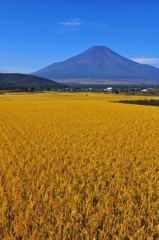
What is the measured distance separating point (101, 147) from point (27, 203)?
458 cm

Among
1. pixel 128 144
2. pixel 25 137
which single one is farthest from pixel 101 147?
pixel 25 137

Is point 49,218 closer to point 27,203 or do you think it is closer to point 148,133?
point 27,203

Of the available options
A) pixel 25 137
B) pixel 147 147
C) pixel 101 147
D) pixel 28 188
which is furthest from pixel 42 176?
pixel 25 137

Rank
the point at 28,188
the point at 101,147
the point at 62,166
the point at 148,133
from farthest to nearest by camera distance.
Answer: the point at 148,133 < the point at 101,147 < the point at 62,166 < the point at 28,188

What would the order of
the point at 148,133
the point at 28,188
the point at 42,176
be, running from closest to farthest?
the point at 28,188, the point at 42,176, the point at 148,133

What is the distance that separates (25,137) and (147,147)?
3839mm

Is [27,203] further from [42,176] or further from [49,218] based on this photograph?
[42,176]

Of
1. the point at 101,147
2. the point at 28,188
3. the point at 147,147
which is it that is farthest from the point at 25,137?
the point at 28,188

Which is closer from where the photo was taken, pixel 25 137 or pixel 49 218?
pixel 49 218

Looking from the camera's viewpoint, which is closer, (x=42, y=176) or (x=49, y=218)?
(x=49, y=218)

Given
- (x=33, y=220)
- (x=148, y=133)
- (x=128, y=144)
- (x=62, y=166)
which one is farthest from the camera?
(x=148, y=133)

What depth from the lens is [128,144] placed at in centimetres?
942

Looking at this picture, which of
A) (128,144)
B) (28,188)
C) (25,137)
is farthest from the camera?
(25,137)

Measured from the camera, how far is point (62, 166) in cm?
643
